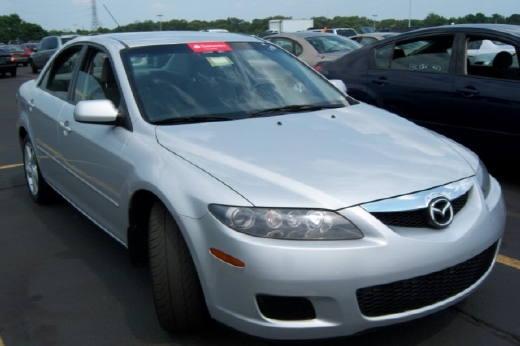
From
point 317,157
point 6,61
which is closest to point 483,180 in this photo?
point 317,157

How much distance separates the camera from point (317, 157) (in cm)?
293

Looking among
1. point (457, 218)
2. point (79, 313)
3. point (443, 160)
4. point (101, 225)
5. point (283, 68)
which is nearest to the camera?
point (457, 218)

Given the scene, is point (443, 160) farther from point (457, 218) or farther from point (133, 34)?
point (133, 34)

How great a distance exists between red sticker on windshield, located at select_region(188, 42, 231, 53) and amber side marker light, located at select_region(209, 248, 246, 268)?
1.87 meters

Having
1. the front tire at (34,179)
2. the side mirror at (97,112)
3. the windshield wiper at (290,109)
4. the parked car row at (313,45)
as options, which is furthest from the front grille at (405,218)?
the parked car row at (313,45)

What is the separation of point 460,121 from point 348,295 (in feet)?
12.1

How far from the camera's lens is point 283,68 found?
4293 millimetres

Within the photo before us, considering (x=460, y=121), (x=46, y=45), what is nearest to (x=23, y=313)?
(x=460, y=121)

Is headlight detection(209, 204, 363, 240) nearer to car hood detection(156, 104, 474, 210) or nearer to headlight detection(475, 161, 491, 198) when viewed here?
car hood detection(156, 104, 474, 210)

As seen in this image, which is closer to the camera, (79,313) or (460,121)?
(79,313)

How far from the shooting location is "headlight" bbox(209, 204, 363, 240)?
2496mm

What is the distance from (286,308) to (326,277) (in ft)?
0.75

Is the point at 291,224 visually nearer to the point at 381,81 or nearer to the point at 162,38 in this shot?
the point at 162,38

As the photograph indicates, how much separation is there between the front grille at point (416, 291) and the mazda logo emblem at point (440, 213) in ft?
0.66
